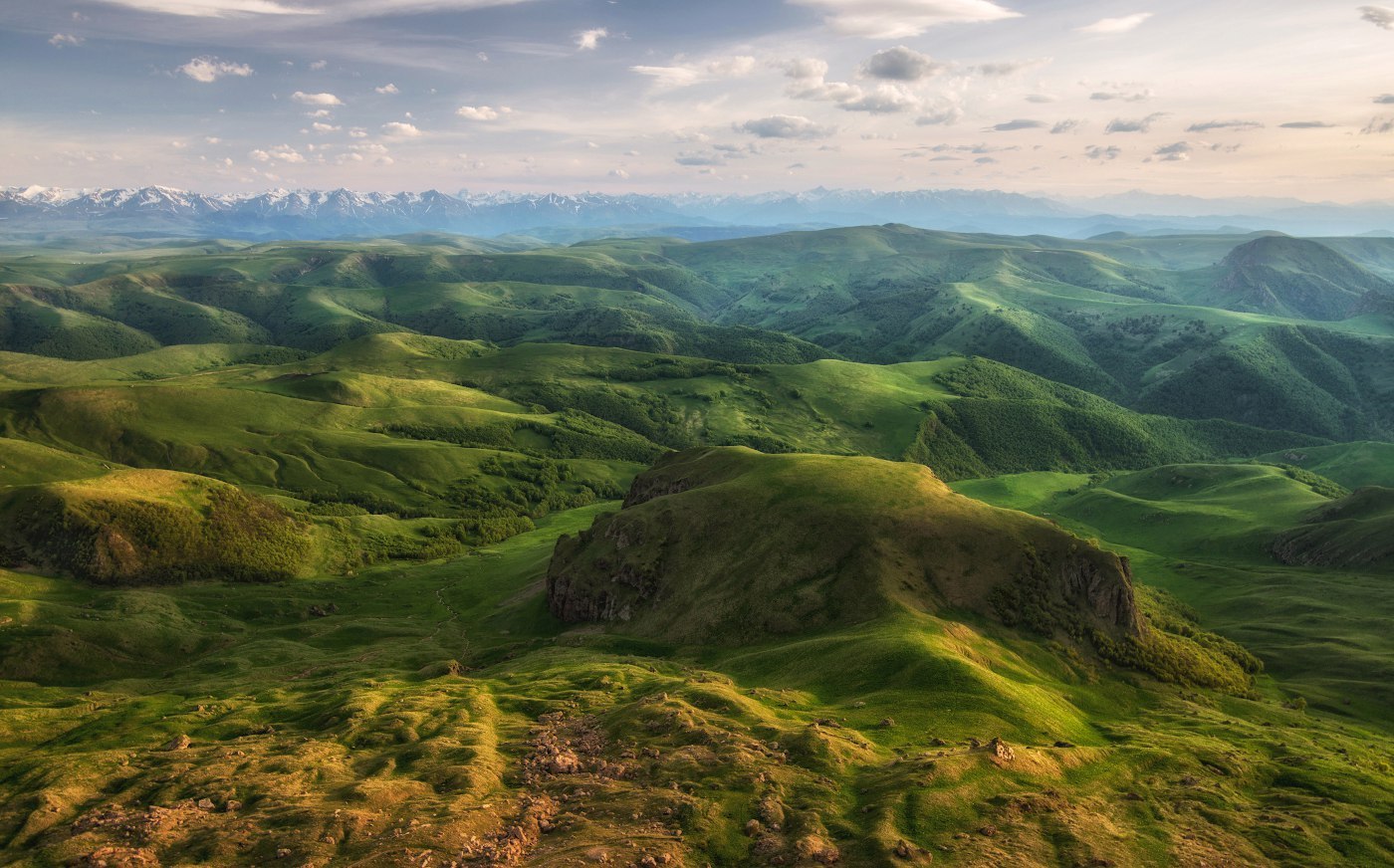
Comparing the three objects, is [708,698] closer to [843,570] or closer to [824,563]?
[843,570]

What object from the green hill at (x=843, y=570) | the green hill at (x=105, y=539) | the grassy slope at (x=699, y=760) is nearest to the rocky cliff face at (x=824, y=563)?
the green hill at (x=843, y=570)

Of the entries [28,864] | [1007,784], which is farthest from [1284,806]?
[28,864]

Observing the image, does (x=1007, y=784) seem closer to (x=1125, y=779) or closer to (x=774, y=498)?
(x=1125, y=779)

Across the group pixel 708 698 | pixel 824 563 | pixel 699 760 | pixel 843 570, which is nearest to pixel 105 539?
pixel 824 563

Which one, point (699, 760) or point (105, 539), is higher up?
point (699, 760)

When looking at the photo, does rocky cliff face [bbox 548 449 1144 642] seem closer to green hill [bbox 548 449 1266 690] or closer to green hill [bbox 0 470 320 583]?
green hill [bbox 548 449 1266 690]

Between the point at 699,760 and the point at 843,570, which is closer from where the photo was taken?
the point at 699,760

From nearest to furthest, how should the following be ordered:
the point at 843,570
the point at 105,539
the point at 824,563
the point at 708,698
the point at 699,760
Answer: the point at 699,760, the point at 708,698, the point at 843,570, the point at 824,563, the point at 105,539

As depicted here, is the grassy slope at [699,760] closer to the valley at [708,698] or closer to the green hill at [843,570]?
the valley at [708,698]
